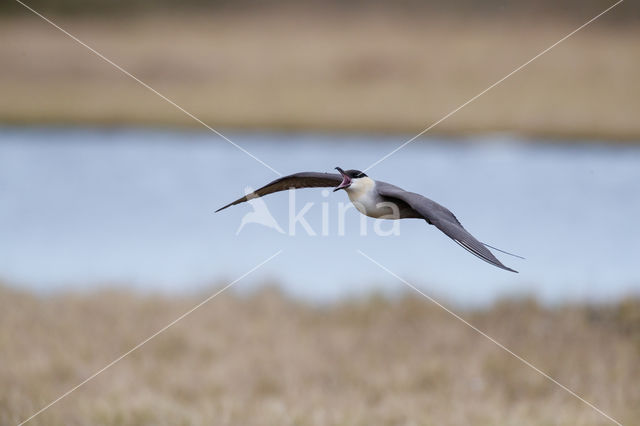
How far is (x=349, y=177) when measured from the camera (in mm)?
1743

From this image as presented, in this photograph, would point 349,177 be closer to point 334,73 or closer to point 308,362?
point 308,362

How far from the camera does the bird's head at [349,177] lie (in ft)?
5.67

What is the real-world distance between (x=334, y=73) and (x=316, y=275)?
39.9ft

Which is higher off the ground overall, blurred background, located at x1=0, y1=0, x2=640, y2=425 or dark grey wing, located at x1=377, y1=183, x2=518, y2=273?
dark grey wing, located at x1=377, y1=183, x2=518, y2=273

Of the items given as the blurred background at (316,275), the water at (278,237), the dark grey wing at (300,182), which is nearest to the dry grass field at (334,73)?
the blurred background at (316,275)

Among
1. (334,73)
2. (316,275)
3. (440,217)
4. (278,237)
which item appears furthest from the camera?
(334,73)

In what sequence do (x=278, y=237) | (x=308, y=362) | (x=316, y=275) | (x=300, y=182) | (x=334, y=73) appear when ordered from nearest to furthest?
(x=300, y=182)
(x=308, y=362)
(x=278, y=237)
(x=316, y=275)
(x=334, y=73)

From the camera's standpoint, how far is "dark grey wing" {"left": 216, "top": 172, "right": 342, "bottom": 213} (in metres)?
1.80

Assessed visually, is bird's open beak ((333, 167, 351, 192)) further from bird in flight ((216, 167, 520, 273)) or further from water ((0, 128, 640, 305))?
water ((0, 128, 640, 305))

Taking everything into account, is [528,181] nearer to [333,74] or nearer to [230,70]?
[333,74]

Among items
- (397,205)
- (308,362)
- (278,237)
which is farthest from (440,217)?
(278,237)

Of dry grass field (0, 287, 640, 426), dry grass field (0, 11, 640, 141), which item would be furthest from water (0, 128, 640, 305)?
dry grass field (0, 11, 640, 141)

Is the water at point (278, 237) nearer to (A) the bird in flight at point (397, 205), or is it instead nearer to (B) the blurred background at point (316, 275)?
(B) the blurred background at point (316, 275)

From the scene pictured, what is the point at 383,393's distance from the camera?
6.37 m
